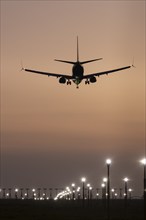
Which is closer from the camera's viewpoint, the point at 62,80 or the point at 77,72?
the point at 62,80

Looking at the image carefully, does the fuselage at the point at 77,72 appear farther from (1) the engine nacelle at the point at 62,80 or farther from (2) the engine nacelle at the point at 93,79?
(2) the engine nacelle at the point at 93,79

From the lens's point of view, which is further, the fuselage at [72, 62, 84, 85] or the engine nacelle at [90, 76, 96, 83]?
the fuselage at [72, 62, 84, 85]

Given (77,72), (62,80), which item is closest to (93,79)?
(62,80)

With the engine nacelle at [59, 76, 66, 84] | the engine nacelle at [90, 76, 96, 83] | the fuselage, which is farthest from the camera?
the fuselage

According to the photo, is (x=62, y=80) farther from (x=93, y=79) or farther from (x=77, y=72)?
(x=77, y=72)

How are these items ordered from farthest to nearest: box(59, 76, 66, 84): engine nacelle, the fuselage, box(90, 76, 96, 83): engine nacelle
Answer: the fuselage
box(59, 76, 66, 84): engine nacelle
box(90, 76, 96, 83): engine nacelle

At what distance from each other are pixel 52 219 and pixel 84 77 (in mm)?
29379

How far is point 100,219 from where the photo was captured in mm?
86500

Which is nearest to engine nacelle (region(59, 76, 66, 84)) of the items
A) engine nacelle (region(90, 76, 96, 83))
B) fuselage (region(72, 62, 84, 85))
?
fuselage (region(72, 62, 84, 85))

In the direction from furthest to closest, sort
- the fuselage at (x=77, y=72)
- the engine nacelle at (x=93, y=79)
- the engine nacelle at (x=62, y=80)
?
the fuselage at (x=77, y=72) < the engine nacelle at (x=62, y=80) < the engine nacelle at (x=93, y=79)

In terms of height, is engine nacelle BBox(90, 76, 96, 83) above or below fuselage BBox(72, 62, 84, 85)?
below

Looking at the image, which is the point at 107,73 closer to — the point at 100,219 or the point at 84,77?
the point at 84,77

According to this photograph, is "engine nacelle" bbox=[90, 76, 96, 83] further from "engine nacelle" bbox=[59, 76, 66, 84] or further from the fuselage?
"engine nacelle" bbox=[59, 76, 66, 84]

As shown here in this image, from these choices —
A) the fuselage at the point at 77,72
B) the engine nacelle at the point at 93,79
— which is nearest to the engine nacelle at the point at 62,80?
the fuselage at the point at 77,72
